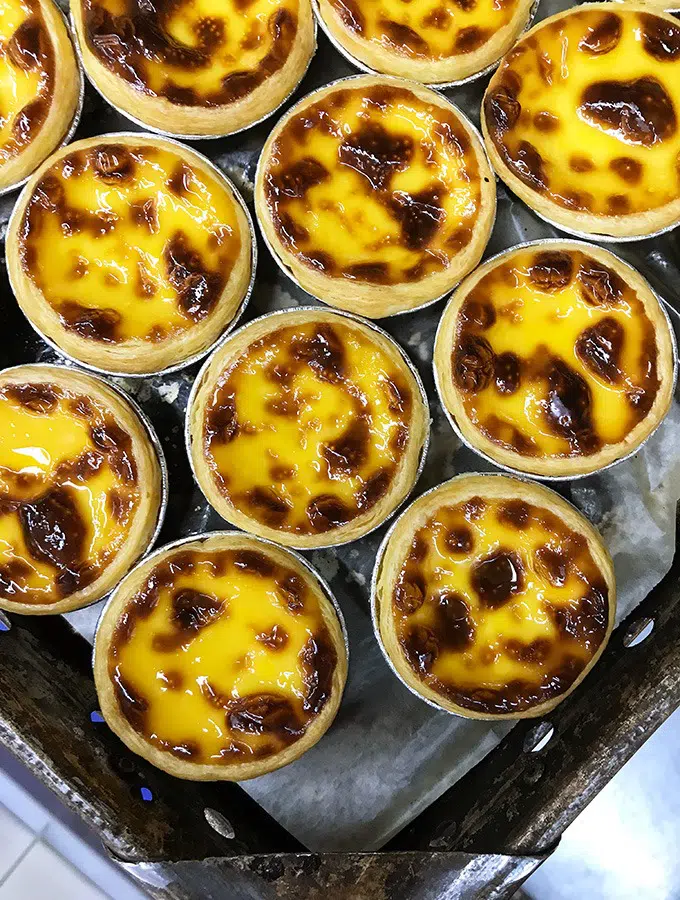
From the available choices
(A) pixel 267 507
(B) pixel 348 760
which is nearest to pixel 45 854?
(B) pixel 348 760

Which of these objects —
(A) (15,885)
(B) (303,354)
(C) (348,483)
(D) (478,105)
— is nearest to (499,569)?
(C) (348,483)

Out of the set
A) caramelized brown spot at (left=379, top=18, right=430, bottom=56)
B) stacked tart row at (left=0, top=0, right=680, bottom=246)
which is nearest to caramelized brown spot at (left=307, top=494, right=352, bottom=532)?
stacked tart row at (left=0, top=0, right=680, bottom=246)

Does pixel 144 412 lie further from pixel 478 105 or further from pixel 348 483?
pixel 478 105

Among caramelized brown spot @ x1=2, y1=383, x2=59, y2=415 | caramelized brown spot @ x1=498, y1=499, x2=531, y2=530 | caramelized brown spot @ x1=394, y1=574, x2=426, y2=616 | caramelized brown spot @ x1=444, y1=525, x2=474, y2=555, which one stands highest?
caramelized brown spot @ x1=498, y1=499, x2=531, y2=530

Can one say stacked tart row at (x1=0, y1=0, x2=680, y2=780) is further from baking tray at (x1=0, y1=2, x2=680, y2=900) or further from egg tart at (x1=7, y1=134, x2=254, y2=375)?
baking tray at (x1=0, y1=2, x2=680, y2=900)

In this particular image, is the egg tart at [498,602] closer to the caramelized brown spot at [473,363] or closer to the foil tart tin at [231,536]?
the foil tart tin at [231,536]

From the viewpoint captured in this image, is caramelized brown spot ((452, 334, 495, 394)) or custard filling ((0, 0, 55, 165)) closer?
caramelized brown spot ((452, 334, 495, 394))

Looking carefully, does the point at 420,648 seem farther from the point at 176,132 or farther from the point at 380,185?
the point at 176,132
